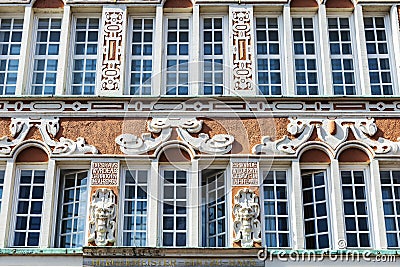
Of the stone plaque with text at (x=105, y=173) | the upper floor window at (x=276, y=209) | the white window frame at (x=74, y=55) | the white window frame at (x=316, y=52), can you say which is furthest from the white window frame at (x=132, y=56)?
the upper floor window at (x=276, y=209)

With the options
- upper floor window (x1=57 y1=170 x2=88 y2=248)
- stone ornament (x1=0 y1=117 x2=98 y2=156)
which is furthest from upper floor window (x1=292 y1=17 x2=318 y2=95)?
upper floor window (x1=57 y1=170 x2=88 y2=248)

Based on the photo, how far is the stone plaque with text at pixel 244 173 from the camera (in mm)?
17062

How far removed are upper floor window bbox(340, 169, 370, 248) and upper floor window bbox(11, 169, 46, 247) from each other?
558 centimetres

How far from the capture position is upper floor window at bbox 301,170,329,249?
55.0ft

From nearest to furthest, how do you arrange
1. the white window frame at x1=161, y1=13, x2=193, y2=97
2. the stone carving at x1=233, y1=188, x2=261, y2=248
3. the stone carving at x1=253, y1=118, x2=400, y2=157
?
1. the stone carving at x1=233, y1=188, x2=261, y2=248
2. the stone carving at x1=253, y1=118, x2=400, y2=157
3. the white window frame at x1=161, y1=13, x2=193, y2=97

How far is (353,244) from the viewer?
16672 mm

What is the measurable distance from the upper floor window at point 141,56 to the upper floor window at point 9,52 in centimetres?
231

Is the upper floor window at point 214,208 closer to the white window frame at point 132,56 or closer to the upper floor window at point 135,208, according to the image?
the upper floor window at point 135,208

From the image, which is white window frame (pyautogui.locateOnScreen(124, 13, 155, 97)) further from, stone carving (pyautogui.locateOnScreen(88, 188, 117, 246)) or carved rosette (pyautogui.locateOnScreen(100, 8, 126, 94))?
stone carving (pyautogui.locateOnScreen(88, 188, 117, 246))

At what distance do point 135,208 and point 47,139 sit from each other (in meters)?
2.13

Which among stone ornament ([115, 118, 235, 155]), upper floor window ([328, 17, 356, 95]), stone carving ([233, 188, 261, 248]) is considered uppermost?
upper floor window ([328, 17, 356, 95])

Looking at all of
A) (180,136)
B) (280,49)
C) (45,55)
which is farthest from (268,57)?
(45,55)

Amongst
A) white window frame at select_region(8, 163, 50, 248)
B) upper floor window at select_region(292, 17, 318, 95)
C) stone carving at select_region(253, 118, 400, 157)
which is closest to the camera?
white window frame at select_region(8, 163, 50, 248)

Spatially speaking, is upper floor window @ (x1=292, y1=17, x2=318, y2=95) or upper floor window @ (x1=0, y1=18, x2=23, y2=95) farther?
upper floor window @ (x1=0, y1=18, x2=23, y2=95)
